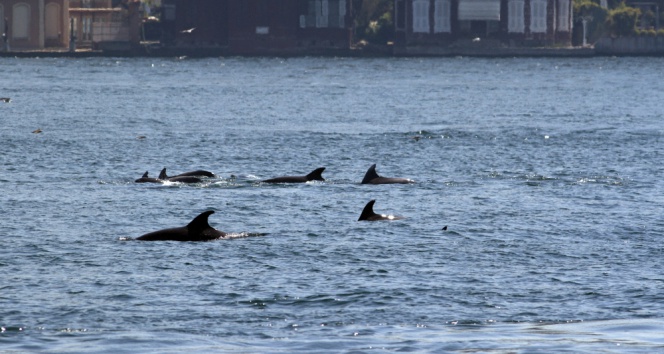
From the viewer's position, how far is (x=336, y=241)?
31141 millimetres

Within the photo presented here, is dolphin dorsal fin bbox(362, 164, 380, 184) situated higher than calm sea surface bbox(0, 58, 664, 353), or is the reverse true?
dolphin dorsal fin bbox(362, 164, 380, 184)

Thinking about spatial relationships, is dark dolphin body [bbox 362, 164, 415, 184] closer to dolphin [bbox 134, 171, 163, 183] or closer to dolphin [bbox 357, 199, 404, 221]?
dolphin [bbox 134, 171, 163, 183]

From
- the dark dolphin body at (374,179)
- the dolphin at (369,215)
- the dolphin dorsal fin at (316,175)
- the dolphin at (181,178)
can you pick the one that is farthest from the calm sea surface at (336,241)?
the dolphin dorsal fin at (316,175)

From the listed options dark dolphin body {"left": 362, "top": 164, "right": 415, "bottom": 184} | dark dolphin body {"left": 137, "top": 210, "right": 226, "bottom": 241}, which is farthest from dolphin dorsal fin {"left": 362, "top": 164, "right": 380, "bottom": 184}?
dark dolphin body {"left": 137, "top": 210, "right": 226, "bottom": 241}

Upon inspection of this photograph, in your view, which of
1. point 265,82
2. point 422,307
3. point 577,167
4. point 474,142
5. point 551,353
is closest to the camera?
point 551,353

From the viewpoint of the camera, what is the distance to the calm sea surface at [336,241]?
867 inches

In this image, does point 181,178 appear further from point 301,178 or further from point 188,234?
point 188,234

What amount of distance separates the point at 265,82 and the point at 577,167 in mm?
99842

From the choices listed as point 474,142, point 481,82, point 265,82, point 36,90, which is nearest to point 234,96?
point 36,90

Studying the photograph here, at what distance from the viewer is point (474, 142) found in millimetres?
62812

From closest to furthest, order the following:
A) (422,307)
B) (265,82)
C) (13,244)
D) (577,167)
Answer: (422,307), (13,244), (577,167), (265,82)

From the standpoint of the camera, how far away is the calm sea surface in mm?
22031

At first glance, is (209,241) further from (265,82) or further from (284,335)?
(265,82)

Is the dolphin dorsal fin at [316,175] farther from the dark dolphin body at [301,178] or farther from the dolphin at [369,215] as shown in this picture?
the dolphin at [369,215]
